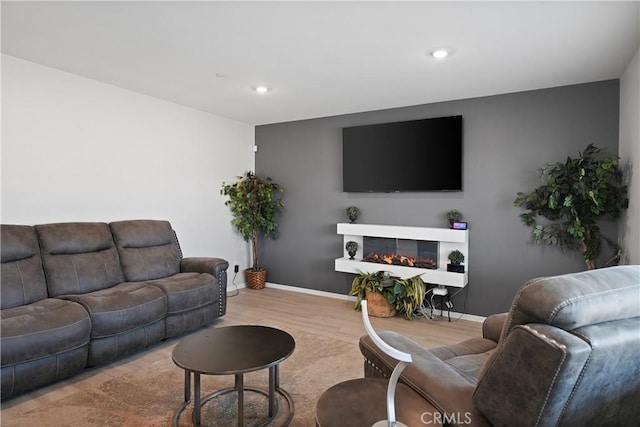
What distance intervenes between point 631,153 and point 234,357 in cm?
338

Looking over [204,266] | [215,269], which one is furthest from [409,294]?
[204,266]

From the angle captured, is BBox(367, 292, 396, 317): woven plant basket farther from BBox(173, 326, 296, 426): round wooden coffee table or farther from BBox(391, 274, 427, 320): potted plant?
BBox(173, 326, 296, 426): round wooden coffee table

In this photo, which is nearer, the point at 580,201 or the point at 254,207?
the point at 580,201

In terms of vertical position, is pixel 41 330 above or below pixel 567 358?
below

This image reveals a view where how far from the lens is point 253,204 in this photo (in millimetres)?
5156

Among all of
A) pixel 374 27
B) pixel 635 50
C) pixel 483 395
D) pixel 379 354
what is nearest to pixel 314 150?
pixel 374 27

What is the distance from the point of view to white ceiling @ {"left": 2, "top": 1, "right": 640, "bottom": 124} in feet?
7.45

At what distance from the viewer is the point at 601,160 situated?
335cm

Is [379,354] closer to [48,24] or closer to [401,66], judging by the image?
[401,66]

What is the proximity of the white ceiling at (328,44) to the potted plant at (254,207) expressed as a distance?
153 centimetres

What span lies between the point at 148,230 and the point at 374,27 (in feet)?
9.82

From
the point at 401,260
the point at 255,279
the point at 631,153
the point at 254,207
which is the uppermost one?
the point at 631,153

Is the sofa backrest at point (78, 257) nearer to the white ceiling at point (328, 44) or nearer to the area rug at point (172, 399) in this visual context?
the area rug at point (172, 399)

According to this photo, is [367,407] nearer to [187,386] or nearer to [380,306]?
[187,386]
